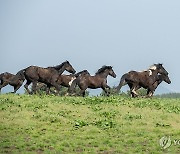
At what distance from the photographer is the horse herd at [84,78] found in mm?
27875

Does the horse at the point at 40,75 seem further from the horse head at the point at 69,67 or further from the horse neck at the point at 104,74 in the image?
the horse neck at the point at 104,74

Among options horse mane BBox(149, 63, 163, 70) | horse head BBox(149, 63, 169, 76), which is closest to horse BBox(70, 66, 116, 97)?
horse mane BBox(149, 63, 163, 70)

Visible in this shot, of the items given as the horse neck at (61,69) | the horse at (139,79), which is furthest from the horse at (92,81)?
the horse neck at (61,69)

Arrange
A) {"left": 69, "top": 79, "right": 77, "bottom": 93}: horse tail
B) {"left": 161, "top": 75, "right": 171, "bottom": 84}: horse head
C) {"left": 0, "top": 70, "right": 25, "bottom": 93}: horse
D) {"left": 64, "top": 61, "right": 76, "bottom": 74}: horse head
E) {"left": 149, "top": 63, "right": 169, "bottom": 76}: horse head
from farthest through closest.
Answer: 1. {"left": 161, "top": 75, "right": 171, "bottom": 84}: horse head
2. {"left": 64, "top": 61, "right": 76, "bottom": 74}: horse head
3. {"left": 149, "top": 63, "right": 169, "bottom": 76}: horse head
4. {"left": 69, "top": 79, "right": 77, "bottom": 93}: horse tail
5. {"left": 0, "top": 70, "right": 25, "bottom": 93}: horse

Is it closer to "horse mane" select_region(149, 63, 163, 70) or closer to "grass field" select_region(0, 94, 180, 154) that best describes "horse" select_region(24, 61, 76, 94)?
"grass field" select_region(0, 94, 180, 154)

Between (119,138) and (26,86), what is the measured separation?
532 inches

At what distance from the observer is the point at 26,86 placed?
28.2 m

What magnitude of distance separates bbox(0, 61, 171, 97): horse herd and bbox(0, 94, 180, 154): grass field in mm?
5004

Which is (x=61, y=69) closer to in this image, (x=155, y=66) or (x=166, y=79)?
(x=155, y=66)

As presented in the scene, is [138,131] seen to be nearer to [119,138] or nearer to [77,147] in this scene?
[119,138]

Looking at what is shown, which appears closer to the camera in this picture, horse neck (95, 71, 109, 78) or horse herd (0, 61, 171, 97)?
horse herd (0, 61, 171, 97)

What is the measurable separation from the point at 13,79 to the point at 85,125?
12929 mm

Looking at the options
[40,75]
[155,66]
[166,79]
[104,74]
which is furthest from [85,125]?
[166,79]

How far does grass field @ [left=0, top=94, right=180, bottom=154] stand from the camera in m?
14.5
